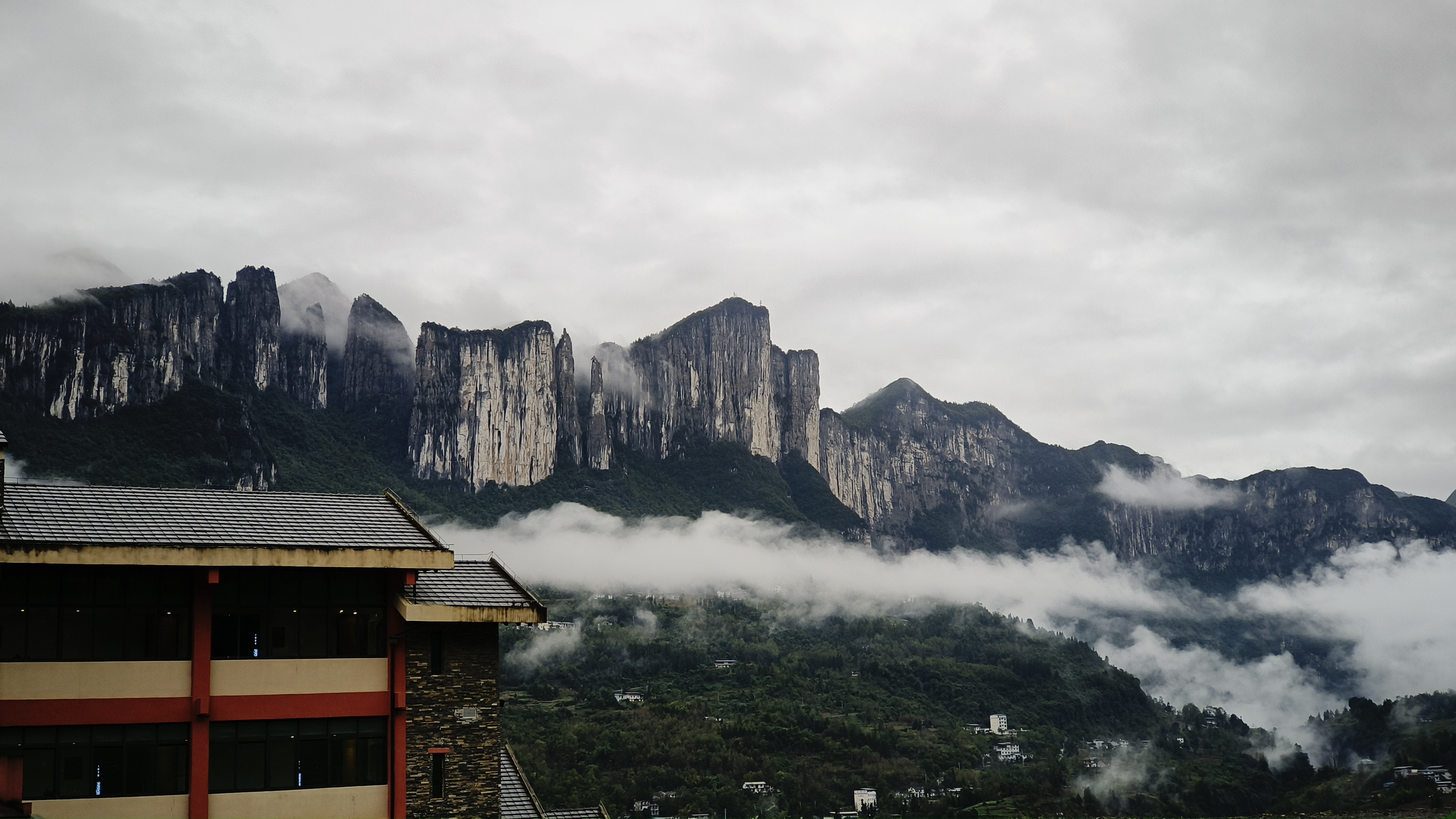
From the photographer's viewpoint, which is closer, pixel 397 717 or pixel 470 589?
pixel 397 717

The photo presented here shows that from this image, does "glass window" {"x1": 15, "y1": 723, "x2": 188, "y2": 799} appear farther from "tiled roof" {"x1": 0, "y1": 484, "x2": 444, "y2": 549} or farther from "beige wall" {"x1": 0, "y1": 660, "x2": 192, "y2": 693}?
"tiled roof" {"x1": 0, "y1": 484, "x2": 444, "y2": 549}

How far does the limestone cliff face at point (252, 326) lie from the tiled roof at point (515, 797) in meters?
162

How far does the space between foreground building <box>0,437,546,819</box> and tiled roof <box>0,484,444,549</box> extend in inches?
2.8

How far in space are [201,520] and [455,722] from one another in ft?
23.9

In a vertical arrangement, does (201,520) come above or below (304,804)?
above

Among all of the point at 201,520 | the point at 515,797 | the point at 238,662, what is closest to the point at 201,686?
the point at 238,662

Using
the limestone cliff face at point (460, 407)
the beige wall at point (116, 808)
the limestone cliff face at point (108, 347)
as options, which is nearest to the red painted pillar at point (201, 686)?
the beige wall at point (116, 808)

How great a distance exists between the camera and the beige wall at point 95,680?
24.9 m

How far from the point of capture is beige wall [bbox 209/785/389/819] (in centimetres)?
2595

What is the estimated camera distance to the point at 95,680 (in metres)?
25.5

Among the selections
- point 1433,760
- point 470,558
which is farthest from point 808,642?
point 470,558

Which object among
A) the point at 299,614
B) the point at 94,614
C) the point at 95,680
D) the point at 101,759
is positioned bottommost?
the point at 101,759

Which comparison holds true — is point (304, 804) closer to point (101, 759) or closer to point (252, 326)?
point (101, 759)

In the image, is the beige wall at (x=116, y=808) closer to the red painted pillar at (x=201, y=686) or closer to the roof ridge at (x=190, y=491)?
the red painted pillar at (x=201, y=686)
